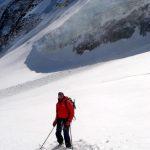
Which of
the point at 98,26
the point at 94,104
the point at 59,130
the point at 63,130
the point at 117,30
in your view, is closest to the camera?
the point at 63,130

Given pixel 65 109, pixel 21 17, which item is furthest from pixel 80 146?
pixel 21 17

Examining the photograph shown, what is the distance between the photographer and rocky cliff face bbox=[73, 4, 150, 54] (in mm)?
48588

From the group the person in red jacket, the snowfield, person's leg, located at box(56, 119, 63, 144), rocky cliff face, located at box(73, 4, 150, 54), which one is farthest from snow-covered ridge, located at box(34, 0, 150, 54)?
the person in red jacket

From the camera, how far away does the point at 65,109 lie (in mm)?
13398

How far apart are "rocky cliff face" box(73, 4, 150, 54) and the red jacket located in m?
35.1

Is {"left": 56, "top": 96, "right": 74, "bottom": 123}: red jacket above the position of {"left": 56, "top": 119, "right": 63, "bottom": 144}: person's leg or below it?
above

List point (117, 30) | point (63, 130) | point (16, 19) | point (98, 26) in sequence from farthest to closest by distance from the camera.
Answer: point (16, 19) → point (98, 26) → point (117, 30) → point (63, 130)

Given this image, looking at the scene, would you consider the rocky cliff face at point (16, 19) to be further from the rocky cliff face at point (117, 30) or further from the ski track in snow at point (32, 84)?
the ski track in snow at point (32, 84)

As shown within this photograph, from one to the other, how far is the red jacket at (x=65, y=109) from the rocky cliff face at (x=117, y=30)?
115 feet

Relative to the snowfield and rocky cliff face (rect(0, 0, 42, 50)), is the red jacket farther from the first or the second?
rocky cliff face (rect(0, 0, 42, 50))

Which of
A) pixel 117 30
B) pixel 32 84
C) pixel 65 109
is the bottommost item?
pixel 65 109

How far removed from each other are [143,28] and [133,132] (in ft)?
116

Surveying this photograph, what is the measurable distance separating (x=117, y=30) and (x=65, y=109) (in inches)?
1482

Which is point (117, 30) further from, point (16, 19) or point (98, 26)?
point (16, 19)
